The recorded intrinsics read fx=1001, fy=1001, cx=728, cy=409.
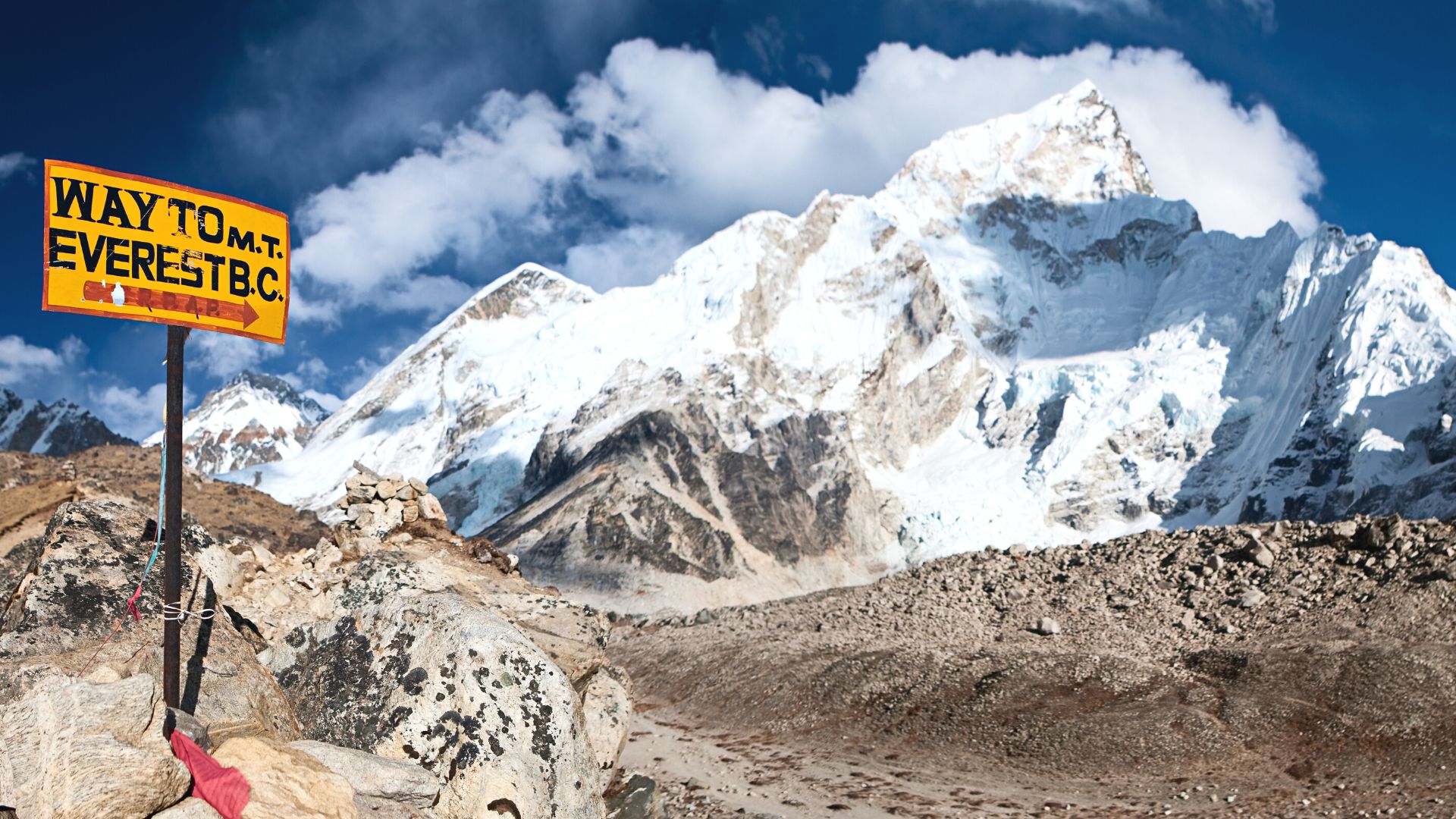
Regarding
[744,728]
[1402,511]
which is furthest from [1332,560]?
[1402,511]

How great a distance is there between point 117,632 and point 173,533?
1.89 meters

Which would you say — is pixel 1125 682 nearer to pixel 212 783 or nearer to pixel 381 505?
pixel 381 505

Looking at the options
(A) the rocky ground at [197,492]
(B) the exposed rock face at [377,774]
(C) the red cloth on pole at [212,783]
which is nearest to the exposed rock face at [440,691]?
(B) the exposed rock face at [377,774]

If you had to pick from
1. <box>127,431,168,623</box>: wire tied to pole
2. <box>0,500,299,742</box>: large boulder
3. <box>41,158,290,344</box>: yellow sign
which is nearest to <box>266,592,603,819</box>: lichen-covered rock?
<box>0,500,299,742</box>: large boulder

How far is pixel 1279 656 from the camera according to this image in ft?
75.9

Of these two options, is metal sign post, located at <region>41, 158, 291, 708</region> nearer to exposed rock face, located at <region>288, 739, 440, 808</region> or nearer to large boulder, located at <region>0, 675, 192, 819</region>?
large boulder, located at <region>0, 675, 192, 819</region>

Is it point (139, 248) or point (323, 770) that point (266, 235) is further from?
point (323, 770)

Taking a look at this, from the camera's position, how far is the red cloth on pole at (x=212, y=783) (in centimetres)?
825

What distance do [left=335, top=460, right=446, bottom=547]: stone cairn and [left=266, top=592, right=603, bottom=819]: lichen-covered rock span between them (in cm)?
291

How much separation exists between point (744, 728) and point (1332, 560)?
16.4 meters

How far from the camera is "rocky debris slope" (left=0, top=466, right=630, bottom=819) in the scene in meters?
8.00

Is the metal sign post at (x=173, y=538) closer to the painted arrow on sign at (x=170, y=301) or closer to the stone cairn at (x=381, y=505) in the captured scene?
the painted arrow on sign at (x=170, y=301)

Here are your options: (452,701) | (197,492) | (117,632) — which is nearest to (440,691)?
(452,701)

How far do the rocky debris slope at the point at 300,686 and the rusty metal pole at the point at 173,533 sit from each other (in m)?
0.50
